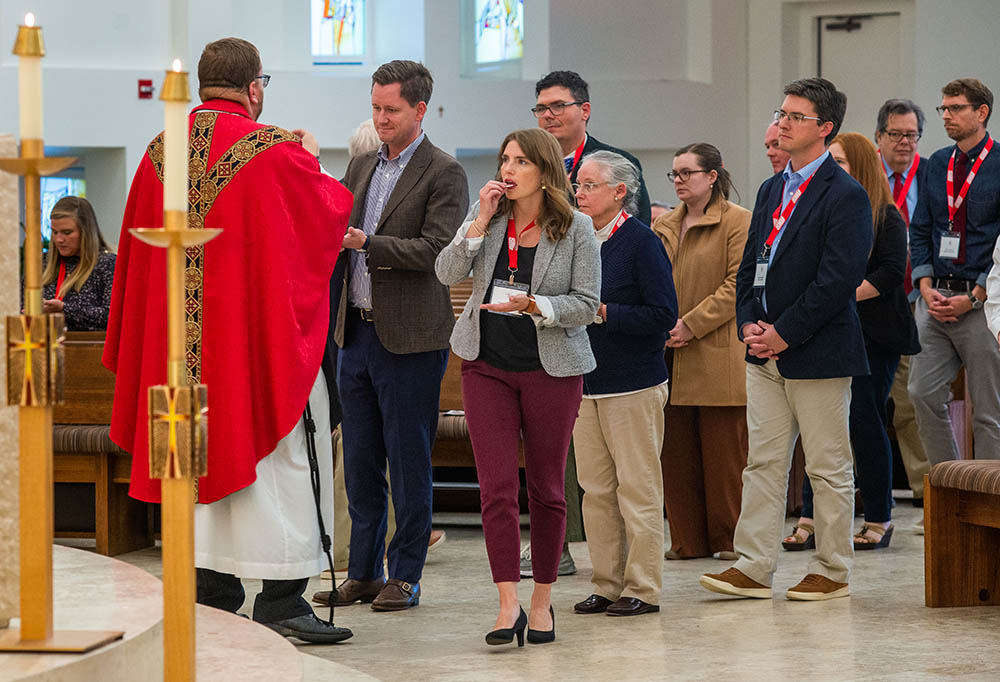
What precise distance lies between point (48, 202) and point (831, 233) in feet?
27.0

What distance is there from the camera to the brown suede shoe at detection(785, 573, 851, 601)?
456 centimetres

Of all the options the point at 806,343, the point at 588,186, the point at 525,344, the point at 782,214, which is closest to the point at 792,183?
the point at 782,214

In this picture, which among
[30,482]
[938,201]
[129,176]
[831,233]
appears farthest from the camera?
[129,176]

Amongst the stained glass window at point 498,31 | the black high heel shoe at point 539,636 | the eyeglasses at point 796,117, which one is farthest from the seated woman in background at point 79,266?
the stained glass window at point 498,31

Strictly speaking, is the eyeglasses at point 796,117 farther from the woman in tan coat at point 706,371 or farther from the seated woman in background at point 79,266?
the seated woman in background at point 79,266

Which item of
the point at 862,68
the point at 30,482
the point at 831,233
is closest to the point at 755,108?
the point at 862,68

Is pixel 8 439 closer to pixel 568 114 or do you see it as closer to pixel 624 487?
pixel 624 487

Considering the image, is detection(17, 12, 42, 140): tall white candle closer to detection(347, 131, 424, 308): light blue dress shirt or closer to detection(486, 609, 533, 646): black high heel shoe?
detection(486, 609, 533, 646): black high heel shoe

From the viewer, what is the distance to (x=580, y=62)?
11.1 m

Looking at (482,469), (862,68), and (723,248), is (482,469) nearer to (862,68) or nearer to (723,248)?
→ (723,248)

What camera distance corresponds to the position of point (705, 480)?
5.53 m

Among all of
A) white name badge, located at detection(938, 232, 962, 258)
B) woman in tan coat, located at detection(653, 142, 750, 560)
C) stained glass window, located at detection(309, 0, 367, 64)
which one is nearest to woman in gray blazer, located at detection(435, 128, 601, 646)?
woman in tan coat, located at detection(653, 142, 750, 560)

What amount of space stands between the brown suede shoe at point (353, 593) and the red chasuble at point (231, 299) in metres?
1.10

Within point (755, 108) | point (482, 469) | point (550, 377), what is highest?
point (755, 108)
